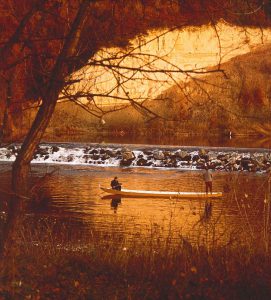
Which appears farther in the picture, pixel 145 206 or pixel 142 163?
pixel 142 163

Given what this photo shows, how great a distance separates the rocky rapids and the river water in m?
1.51

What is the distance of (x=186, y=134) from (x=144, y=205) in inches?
1261

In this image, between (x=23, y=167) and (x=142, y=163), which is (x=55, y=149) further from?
(x=23, y=167)

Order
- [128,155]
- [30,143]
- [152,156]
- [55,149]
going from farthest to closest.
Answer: [55,149], [152,156], [128,155], [30,143]

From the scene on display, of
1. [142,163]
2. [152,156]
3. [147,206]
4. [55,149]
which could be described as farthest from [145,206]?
[55,149]

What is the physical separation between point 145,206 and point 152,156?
14.6 meters

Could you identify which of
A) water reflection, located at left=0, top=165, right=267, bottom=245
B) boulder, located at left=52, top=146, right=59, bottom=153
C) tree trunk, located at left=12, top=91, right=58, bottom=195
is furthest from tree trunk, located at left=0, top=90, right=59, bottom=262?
boulder, located at left=52, top=146, right=59, bottom=153

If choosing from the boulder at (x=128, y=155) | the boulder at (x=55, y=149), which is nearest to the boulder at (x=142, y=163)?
the boulder at (x=128, y=155)

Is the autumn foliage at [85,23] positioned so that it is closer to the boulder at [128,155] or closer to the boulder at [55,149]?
the boulder at [128,155]

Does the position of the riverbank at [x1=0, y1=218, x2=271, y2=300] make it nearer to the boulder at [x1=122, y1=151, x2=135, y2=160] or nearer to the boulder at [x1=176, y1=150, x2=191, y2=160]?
the boulder at [x1=122, y1=151, x2=135, y2=160]

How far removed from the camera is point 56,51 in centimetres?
629

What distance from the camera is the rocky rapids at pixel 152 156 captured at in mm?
34406

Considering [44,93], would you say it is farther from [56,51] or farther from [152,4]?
[152,4]

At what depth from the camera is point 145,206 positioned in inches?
828
